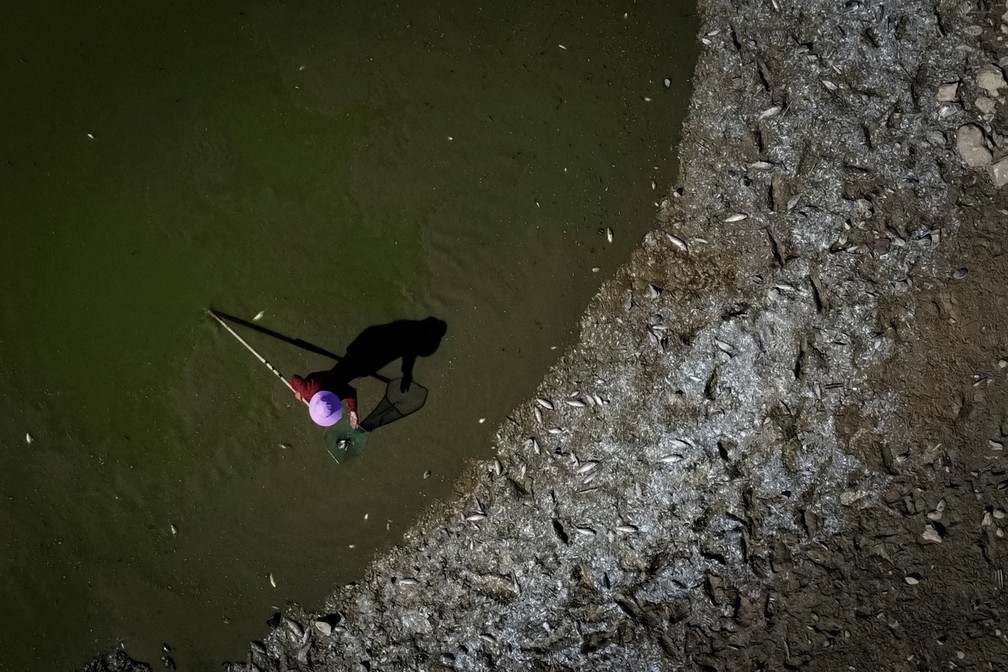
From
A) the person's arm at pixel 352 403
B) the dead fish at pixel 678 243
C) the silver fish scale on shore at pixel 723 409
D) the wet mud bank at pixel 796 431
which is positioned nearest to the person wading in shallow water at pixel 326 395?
the person's arm at pixel 352 403

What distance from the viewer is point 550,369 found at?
378 cm

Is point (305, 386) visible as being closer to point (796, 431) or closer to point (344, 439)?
point (344, 439)

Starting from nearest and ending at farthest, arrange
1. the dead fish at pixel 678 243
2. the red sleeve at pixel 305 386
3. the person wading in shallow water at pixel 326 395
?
the person wading in shallow water at pixel 326 395 < the red sleeve at pixel 305 386 < the dead fish at pixel 678 243

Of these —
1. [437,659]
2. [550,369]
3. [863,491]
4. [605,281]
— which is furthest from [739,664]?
[605,281]

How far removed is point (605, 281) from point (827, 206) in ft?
5.00

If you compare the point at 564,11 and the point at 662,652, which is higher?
the point at 564,11

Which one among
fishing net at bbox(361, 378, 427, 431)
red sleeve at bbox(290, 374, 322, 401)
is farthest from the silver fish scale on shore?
red sleeve at bbox(290, 374, 322, 401)

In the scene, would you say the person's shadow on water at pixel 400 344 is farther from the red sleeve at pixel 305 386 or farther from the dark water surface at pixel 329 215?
the red sleeve at pixel 305 386

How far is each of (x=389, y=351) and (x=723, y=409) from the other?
2.24 m

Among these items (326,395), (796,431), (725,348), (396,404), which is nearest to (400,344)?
(396,404)

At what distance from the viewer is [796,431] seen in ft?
11.9

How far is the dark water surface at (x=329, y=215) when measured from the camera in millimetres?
3779

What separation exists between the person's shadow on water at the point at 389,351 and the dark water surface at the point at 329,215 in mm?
69

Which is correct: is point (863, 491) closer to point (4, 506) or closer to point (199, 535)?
point (199, 535)
